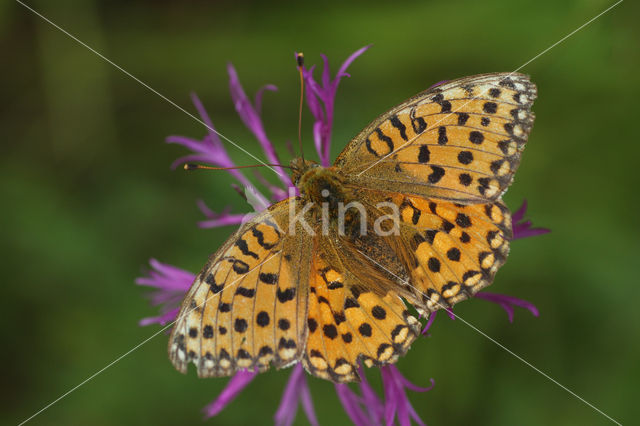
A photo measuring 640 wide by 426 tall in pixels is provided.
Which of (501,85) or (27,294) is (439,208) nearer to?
(501,85)

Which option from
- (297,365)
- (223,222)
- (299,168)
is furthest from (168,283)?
(299,168)

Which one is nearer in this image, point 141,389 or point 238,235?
point 238,235

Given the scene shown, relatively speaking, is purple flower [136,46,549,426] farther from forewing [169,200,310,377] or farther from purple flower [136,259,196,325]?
forewing [169,200,310,377]

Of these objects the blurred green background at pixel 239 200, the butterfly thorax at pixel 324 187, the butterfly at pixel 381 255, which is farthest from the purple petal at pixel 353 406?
the butterfly thorax at pixel 324 187

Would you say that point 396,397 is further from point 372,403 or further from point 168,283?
point 168,283

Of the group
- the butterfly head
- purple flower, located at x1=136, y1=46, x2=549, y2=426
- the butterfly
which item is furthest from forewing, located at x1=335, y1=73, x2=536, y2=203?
purple flower, located at x1=136, y1=46, x2=549, y2=426

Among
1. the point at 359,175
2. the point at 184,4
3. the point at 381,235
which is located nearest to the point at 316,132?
the point at 359,175

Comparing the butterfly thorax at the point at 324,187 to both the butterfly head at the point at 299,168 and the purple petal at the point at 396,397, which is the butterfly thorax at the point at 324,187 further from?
the purple petal at the point at 396,397
